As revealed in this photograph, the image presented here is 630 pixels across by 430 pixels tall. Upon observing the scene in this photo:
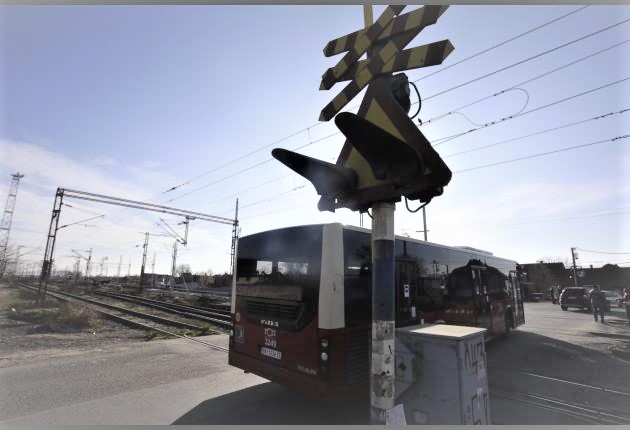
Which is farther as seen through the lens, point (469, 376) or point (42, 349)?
point (42, 349)

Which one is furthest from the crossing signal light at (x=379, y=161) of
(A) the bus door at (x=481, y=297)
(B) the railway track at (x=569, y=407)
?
(A) the bus door at (x=481, y=297)

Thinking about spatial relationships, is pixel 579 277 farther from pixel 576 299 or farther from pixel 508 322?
pixel 508 322

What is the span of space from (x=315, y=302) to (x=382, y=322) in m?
2.48

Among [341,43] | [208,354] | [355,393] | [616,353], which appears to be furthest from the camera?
[616,353]

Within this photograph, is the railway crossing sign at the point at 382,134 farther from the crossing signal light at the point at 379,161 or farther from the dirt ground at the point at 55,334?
the dirt ground at the point at 55,334

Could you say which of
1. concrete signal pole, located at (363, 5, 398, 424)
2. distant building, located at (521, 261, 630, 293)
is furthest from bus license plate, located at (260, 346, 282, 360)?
distant building, located at (521, 261, 630, 293)

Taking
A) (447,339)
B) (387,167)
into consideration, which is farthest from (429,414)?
(387,167)

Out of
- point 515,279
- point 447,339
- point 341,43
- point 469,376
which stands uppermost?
point 341,43

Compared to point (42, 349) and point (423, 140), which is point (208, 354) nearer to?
point (42, 349)

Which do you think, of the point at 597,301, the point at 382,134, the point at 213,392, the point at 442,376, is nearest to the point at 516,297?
the point at 597,301

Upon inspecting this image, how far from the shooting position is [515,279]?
14180 millimetres

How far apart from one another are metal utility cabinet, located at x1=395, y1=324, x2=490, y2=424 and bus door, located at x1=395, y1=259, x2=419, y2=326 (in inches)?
98.1

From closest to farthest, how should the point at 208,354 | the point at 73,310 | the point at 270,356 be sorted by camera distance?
1. the point at 270,356
2. the point at 208,354
3. the point at 73,310

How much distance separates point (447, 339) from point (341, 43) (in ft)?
10.0
